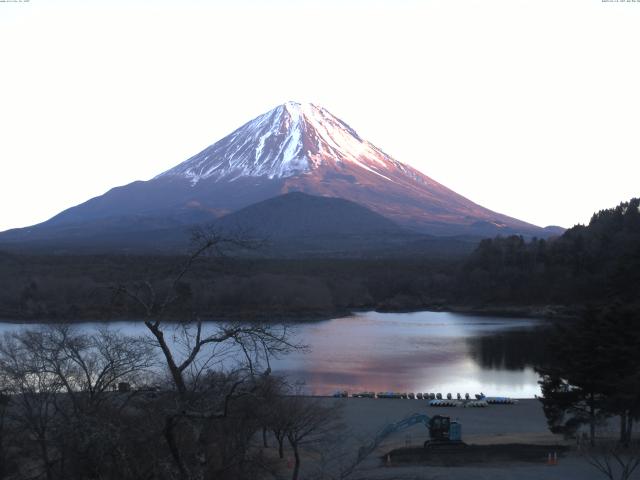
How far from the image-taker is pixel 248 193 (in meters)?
107

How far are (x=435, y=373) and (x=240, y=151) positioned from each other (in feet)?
315

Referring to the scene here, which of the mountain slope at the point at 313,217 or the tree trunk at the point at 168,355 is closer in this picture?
the tree trunk at the point at 168,355

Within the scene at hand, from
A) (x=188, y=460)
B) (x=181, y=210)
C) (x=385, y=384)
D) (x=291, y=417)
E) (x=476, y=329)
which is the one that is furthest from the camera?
(x=181, y=210)

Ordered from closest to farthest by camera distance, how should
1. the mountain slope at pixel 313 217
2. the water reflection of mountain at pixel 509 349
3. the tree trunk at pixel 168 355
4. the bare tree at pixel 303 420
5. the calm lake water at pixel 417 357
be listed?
the tree trunk at pixel 168 355
the bare tree at pixel 303 420
the calm lake water at pixel 417 357
the water reflection of mountain at pixel 509 349
the mountain slope at pixel 313 217

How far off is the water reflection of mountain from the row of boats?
4998 mm

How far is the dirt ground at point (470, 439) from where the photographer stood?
10.4 m

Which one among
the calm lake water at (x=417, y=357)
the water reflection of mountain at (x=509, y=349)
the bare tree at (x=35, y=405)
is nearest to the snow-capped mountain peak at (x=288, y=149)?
the calm lake water at (x=417, y=357)

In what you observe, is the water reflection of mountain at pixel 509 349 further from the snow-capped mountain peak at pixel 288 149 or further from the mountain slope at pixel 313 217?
the snow-capped mountain peak at pixel 288 149

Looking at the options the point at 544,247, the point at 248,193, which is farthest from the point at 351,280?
→ the point at 248,193

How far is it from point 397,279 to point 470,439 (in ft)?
124

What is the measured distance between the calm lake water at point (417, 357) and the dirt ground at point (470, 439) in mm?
1826

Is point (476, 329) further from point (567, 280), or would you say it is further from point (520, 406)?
point (520, 406)

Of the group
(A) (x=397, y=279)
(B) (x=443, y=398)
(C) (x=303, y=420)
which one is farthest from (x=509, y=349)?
(A) (x=397, y=279)

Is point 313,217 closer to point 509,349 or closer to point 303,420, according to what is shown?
point 509,349
